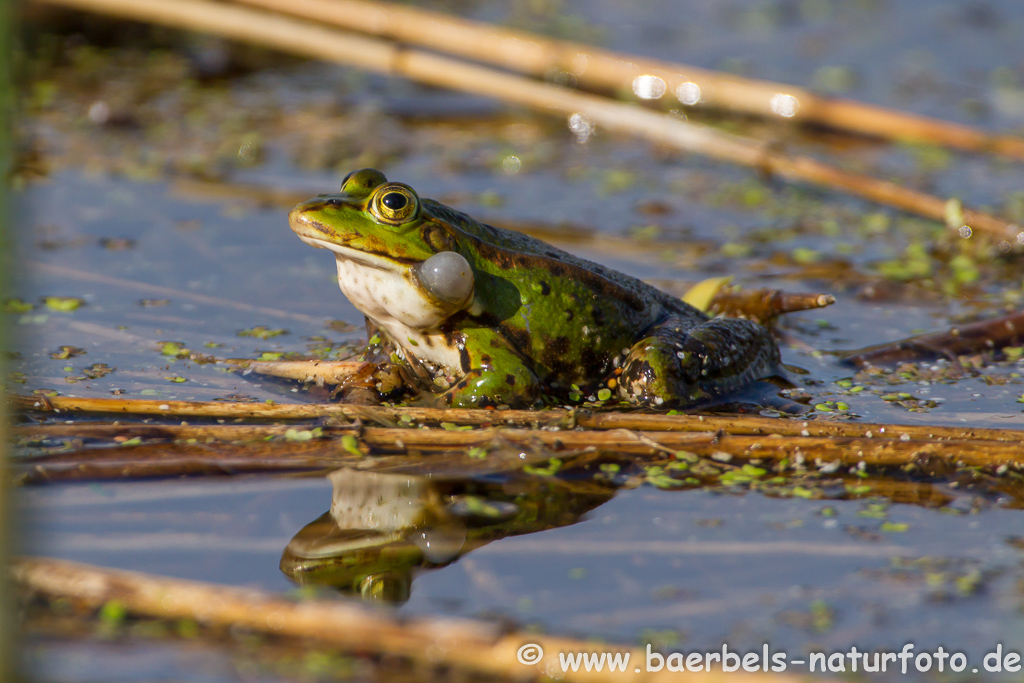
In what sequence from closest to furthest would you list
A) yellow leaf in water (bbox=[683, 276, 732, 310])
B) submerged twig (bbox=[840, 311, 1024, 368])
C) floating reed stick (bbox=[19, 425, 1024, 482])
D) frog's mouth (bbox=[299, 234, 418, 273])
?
floating reed stick (bbox=[19, 425, 1024, 482])
frog's mouth (bbox=[299, 234, 418, 273])
submerged twig (bbox=[840, 311, 1024, 368])
yellow leaf in water (bbox=[683, 276, 732, 310])

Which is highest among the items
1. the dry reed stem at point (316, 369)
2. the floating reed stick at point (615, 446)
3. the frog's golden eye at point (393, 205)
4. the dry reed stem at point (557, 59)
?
the dry reed stem at point (557, 59)

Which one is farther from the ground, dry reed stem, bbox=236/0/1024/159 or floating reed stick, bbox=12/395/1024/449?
dry reed stem, bbox=236/0/1024/159

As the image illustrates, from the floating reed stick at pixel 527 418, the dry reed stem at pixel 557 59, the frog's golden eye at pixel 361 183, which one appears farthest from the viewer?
the dry reed stem at pixel 557 59

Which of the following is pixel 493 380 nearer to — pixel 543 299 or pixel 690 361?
pixel 543 299

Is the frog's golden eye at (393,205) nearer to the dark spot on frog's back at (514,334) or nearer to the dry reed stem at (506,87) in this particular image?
the dark spot on frog's back at (514,334)

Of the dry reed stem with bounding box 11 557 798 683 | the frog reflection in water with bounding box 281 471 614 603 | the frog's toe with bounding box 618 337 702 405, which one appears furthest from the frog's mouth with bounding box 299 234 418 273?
the dry reed stem with bounding box 11 557 798 683

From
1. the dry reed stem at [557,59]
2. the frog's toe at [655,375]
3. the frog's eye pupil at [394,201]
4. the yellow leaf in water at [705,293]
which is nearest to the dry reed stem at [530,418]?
the frog's toe at [655,375]

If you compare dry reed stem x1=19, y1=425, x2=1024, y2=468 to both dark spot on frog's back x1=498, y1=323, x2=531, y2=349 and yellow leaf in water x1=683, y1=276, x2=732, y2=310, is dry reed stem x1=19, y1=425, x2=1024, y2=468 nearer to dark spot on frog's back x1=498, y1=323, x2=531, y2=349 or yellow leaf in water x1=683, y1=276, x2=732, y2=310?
dark spot on frog's back x1=498, y1=323, x2=531, y2=349
